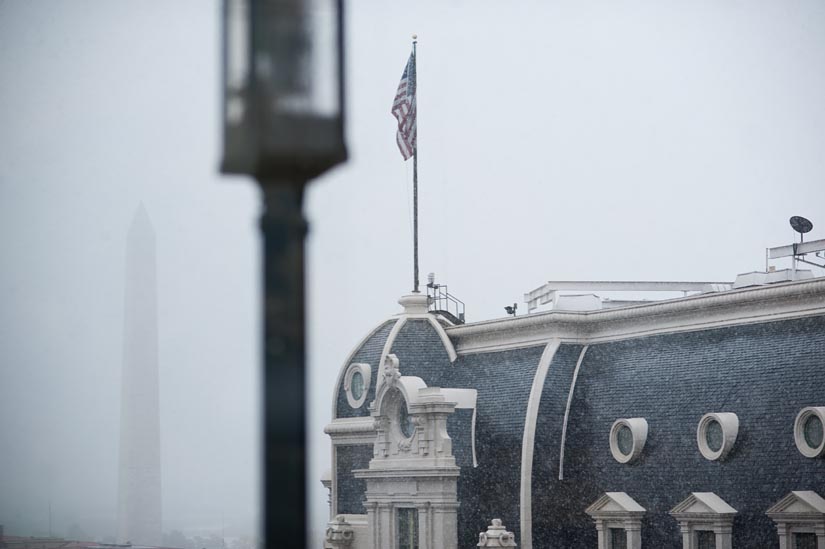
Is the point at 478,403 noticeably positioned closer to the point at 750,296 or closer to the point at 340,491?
the point at 340,491

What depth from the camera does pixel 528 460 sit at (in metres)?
38.5

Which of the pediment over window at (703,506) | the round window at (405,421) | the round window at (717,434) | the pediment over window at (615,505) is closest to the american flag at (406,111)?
the round window at (405,421)

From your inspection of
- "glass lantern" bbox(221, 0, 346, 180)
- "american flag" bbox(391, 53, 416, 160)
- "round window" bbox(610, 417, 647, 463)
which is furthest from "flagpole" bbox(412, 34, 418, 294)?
"glass lantern" bbox(221, 0, 346, 180)

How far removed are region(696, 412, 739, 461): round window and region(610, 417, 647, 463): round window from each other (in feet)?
5.72

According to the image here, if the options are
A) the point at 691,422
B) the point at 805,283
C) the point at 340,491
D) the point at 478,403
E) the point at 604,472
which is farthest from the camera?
the point at 340,491

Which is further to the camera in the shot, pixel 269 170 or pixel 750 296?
pixel 750 296

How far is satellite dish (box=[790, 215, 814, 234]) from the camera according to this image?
37.8 meters

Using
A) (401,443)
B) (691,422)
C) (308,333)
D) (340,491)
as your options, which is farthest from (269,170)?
(340,491)

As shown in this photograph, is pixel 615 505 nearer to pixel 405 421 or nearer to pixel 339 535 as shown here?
pixel 405 421

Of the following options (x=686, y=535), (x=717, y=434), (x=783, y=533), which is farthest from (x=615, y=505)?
(x=783, y=533)

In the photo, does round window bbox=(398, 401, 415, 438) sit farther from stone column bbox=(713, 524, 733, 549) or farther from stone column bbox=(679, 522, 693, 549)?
stone column bbox=(713, 524, 733, 549)

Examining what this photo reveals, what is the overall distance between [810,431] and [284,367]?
27794mm

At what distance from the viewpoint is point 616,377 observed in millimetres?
38438

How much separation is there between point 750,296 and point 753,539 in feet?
18.3
